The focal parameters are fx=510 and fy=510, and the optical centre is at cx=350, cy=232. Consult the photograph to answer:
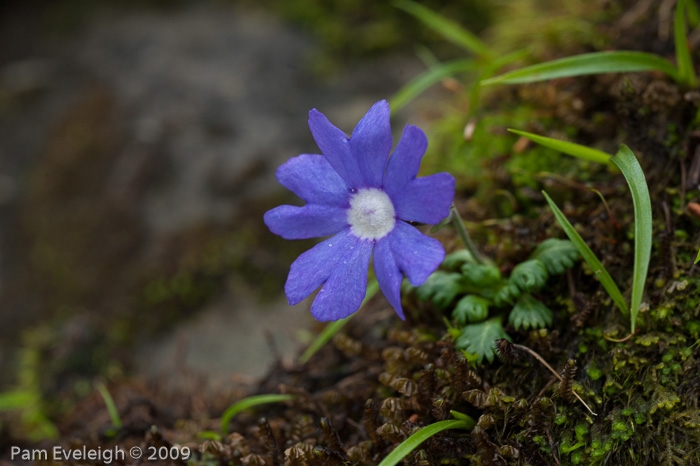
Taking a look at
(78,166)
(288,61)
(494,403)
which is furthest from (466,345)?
(78,166)

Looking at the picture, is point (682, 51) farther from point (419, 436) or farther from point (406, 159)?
point (419, 436)

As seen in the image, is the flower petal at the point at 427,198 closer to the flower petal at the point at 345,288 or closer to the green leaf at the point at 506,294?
the flower petal at the point at 345,288

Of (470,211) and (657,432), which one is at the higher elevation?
(470,211)

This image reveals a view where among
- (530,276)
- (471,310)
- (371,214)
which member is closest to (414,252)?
(371,214)

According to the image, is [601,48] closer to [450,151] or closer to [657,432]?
[450,151]

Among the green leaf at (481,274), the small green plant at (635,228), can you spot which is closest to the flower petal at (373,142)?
the small green plant at (635,228)

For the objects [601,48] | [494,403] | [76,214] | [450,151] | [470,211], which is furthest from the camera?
[76,214]

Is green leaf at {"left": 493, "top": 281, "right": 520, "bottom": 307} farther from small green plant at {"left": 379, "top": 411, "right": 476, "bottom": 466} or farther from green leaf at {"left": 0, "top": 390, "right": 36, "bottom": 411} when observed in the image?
green leaf at {"left": 0, "top": 390, "right": 36, "bottom": 411}
